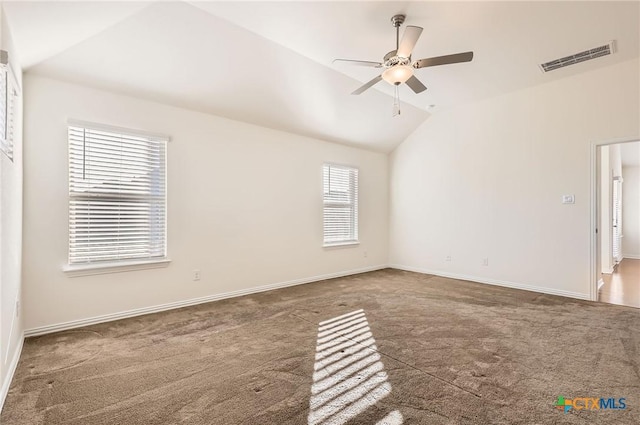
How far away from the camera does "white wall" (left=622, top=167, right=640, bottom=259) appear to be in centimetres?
817

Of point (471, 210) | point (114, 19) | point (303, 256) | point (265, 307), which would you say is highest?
point (114, 19)

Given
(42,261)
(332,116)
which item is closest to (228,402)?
(42,261)

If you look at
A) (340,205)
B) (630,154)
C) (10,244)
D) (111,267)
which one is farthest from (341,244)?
(630,154)

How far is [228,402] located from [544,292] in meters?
Answer: 4.66

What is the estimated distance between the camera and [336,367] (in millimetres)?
2324

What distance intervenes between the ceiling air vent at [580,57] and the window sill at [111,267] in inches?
213

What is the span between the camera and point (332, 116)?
4879 mm

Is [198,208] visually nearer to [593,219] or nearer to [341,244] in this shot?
[341,244]

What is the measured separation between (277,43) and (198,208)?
87.6 inches

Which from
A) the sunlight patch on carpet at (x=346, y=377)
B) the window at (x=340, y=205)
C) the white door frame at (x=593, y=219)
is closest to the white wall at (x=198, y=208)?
the window at (x=340, y=205)

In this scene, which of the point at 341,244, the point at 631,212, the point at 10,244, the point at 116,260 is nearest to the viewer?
the point at 10,244

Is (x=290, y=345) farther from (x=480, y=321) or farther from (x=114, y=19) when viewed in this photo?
(x=114, y=19)

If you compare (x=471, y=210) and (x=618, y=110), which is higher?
(x=618, y=110)

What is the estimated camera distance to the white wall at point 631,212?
8.17m
